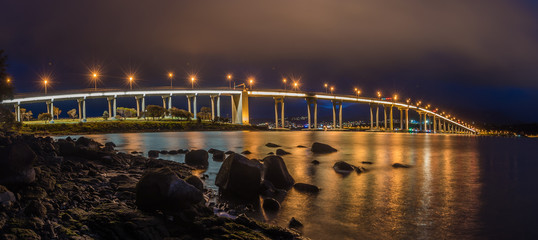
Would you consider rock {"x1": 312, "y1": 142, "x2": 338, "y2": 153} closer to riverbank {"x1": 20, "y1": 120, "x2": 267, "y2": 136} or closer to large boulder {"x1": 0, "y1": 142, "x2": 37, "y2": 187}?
large boulder {"x1": 0, "y1": 142, "x2": 37, "y2": 187}

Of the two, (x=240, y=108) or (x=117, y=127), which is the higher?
(x=240, y=108)

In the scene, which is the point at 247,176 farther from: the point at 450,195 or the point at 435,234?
the point at 450,195

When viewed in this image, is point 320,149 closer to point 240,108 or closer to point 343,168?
point 343,168

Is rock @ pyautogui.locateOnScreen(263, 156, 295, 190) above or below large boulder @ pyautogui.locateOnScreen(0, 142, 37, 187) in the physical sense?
below

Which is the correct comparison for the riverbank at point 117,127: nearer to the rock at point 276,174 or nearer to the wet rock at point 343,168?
the wet rock at point 343,168

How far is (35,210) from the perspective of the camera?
5.71m

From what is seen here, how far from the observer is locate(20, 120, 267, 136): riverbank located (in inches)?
2426

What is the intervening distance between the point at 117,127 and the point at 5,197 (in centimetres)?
7708

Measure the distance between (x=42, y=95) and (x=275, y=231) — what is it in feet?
359

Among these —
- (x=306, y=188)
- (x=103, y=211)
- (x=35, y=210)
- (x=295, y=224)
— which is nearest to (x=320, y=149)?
(x=306, y=188)

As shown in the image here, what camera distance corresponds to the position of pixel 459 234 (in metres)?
7.57

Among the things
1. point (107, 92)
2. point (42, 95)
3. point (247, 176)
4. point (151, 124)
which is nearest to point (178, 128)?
point (151, 124)

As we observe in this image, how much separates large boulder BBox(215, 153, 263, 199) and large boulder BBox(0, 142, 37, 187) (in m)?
5.31

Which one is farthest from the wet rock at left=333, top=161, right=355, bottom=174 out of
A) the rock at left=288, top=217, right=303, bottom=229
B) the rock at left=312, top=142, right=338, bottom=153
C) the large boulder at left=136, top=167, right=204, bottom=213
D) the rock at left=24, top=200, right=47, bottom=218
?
the rock at left=24, top=200, right=47, bottom=218
